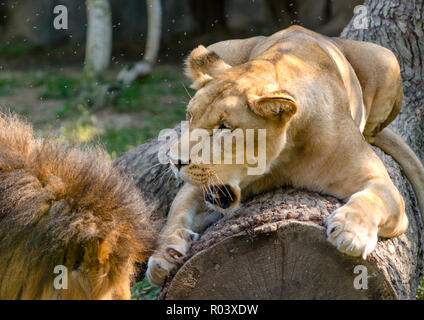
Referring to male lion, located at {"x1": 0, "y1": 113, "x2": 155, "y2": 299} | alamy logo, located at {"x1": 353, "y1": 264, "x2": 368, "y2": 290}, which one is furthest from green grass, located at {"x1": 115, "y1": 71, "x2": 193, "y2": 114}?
alamy logo, located at {"x1": 353, "y1": 264, "x2": 368, "y2": 290}

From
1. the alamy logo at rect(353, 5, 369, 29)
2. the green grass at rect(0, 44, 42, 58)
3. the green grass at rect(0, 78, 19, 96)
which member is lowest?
the green grass at rect(0, 78, 19, 96)

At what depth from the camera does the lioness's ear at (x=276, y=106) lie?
3273 mm

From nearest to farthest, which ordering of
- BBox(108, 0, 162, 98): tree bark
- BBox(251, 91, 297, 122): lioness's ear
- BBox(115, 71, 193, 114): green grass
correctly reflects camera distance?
BBox(251, 91, 297, 122): lioness's ear, BBox(115, 71, 193, 114): green grass, BBox(108, 0, 162, 98): tree bark

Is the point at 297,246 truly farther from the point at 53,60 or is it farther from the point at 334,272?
the point at 53,60

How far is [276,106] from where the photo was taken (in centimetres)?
331

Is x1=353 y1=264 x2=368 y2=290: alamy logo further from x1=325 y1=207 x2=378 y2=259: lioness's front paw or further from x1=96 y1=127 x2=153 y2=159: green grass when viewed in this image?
x1=96 y1=127 x2=153 y2=159: green grass

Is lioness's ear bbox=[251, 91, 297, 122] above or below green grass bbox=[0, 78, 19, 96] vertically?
above

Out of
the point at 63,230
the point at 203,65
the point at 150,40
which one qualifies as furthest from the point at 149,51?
the point at 63,230

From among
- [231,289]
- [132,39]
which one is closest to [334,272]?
[231,289]

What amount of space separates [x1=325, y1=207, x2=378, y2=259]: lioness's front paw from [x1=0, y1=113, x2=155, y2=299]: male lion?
0.89m

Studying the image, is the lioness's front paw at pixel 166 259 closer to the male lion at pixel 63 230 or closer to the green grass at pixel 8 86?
the male lion at pixel 63 230

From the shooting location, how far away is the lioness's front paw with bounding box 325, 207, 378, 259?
118 inches

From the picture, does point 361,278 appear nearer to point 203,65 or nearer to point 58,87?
point 203,65

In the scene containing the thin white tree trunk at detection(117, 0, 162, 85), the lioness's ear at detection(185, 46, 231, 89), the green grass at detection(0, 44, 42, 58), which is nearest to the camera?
the lioness's ear at detection(185, 46, 231, 89)
